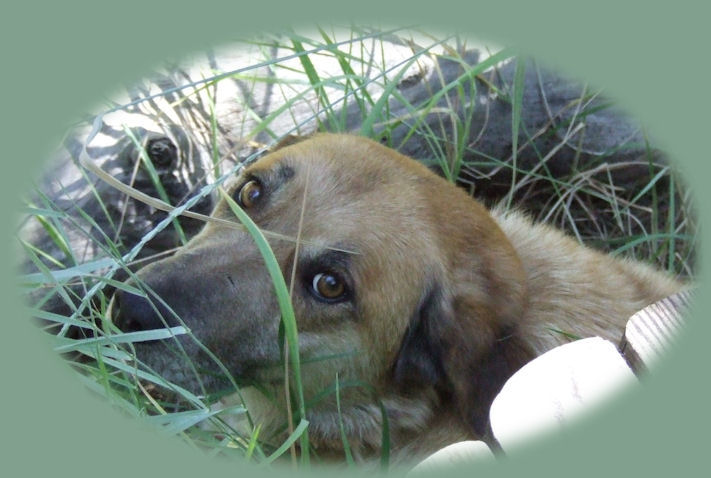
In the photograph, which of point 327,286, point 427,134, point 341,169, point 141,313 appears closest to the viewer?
point 141,313

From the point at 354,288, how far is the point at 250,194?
75 cm

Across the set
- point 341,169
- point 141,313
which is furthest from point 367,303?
point 141,313

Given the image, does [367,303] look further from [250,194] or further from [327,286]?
[250,194]

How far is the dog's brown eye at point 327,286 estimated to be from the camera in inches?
140

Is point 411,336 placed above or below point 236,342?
below

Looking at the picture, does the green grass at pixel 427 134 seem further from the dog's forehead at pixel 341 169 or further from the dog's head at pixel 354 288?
the dog's head at pixel 354 288

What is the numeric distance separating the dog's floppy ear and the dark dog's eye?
939mm

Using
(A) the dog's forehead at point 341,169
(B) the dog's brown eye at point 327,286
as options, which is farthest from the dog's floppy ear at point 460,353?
(A) the dog's forehead at point 341,169

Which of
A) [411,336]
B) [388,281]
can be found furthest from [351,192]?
[411,336]

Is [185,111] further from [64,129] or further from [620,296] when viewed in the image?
[620,296]

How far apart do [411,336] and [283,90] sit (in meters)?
2.61

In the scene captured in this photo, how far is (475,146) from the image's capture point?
593cm

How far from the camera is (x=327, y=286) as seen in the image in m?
3.56

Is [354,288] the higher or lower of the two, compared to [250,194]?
lower
